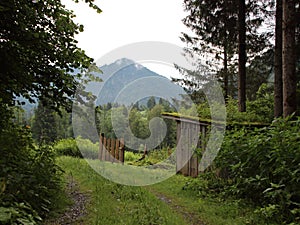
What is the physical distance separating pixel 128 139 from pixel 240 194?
28.3 feet

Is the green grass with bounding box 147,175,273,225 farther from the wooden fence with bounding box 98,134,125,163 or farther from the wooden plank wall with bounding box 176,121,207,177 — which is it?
the wooden fence with bounding box 98,134,125,163

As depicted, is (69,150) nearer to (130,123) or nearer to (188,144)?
(130,123)

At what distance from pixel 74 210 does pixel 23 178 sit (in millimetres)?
1374

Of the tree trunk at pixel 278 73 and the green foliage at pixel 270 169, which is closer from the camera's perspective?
the green foliage at pixel 270 169

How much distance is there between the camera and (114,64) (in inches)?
352

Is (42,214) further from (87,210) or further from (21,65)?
(21,65)

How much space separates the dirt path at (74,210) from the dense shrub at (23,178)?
26 cm

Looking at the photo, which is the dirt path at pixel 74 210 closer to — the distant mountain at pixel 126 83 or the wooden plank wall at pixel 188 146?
the distant mountain at pixel 126 83

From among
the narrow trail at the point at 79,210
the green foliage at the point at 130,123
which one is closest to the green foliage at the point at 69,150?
the green foliage at the point at 130,123

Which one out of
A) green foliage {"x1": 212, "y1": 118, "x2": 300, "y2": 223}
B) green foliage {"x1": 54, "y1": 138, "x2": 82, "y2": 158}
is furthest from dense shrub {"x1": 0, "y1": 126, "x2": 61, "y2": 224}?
green foliage {"x1": 54, "y1": 138, "x2": 82, "y2": 158}

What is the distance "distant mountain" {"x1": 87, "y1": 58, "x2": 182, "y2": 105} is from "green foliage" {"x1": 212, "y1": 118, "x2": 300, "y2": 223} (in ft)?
12.2

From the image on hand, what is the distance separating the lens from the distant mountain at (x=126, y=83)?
901 centimetres

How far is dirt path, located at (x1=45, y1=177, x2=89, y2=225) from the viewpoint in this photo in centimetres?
451

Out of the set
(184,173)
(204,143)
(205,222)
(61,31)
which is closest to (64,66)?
(61,31)
